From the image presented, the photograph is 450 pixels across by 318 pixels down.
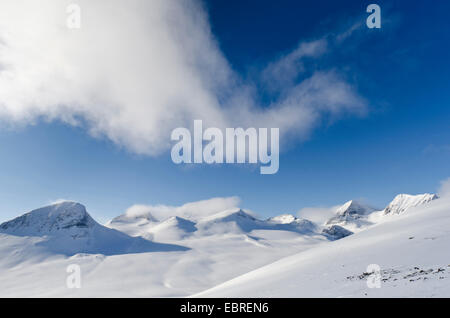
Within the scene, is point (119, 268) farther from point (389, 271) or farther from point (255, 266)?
point (389, 271)

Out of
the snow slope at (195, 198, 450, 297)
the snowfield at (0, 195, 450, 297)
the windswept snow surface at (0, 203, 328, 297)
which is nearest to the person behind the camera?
the snow slope at (195, 198, 450, 297)

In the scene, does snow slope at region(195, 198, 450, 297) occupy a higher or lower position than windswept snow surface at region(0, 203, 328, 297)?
higher

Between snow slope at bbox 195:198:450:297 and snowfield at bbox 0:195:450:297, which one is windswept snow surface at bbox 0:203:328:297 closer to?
snowfield at bbox 0:195:450:297

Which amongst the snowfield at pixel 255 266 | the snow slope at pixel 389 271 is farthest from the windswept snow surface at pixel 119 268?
the snow slope at pixel 389 271

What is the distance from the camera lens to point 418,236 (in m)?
22.8

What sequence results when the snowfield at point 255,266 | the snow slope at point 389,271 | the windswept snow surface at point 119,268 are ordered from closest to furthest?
the snow slope at point 389,271
the snowfield at point 255,266
the windswept snow surface at point 119,268

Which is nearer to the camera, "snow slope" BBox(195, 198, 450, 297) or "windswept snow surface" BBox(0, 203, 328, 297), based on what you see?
"snow slope" BBox(195, 198, 450, 297)

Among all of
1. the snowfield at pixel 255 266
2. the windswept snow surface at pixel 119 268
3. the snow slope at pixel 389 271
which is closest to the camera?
the snow slope at pixel 389 271

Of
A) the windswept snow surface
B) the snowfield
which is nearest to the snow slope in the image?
the snowfield

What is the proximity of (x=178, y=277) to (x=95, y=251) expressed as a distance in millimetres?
105434

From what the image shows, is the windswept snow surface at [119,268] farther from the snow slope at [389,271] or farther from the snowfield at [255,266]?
the snow slope at [389,271]

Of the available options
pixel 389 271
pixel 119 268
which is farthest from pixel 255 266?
pixel 389 271

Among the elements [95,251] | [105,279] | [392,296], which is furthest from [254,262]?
[392,296]
